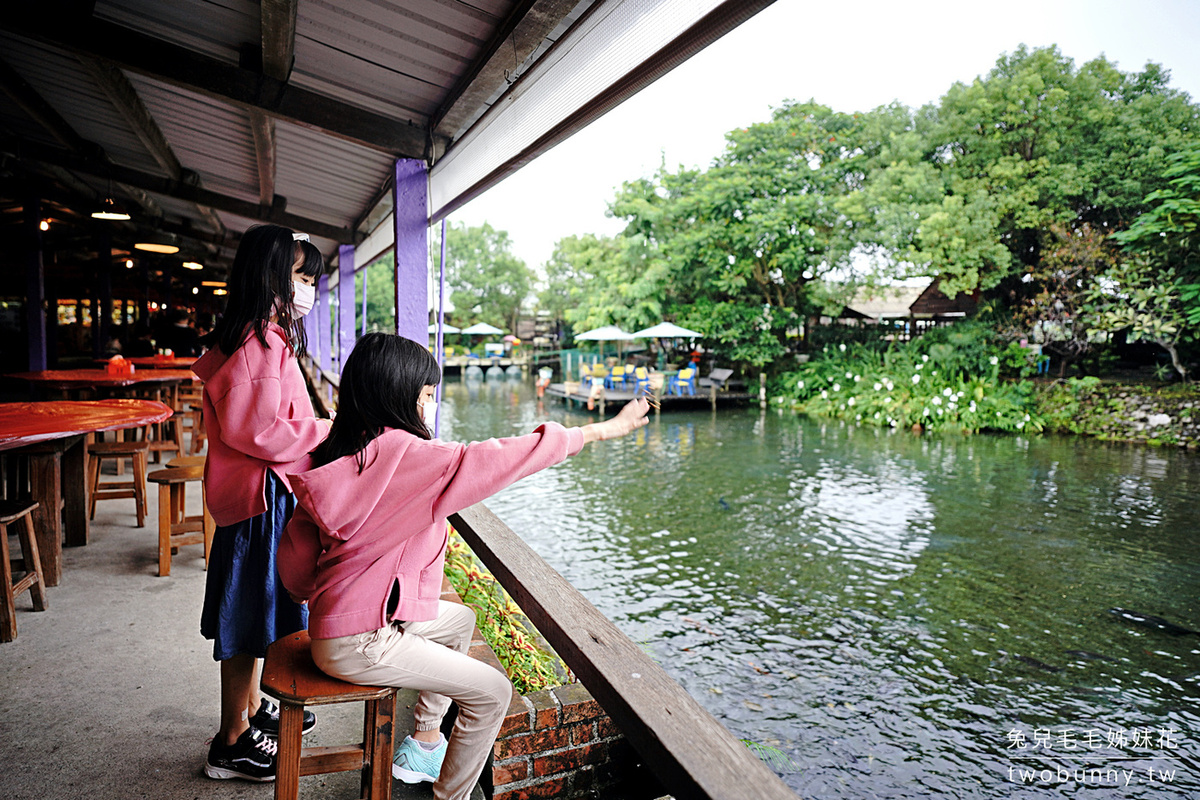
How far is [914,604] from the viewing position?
214 inches

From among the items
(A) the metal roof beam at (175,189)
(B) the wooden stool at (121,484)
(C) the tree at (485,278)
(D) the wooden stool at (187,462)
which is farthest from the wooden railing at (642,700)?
(C) the tree at (485,278)

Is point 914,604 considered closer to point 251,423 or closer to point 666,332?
point 251,423

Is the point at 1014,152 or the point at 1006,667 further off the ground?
the point at 1014,152

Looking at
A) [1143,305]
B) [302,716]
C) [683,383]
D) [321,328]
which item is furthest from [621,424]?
[683,383]

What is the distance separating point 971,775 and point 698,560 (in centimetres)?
312

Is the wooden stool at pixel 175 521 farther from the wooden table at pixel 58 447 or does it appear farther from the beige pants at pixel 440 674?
the beige pants at pixel 440 674

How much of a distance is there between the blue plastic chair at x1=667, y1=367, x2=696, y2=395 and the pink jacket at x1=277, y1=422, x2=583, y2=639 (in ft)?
55.9

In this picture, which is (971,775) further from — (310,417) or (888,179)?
(888,179)

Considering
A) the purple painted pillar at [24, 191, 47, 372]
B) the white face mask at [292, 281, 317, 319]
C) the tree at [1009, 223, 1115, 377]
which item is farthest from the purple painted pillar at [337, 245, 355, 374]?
the tree at [1009, 223, 1115, 377]

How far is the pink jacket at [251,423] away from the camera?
1.67 metres

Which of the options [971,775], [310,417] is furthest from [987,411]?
[310,417]

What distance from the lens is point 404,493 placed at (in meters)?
1.37

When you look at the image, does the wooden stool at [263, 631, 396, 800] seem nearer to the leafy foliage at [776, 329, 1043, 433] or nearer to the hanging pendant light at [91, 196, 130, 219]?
the hanging pendant light at [91, 196, 130, 219]

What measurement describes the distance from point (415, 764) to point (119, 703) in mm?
1125
